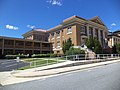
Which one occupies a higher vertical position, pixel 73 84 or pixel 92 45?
pixel 92 45

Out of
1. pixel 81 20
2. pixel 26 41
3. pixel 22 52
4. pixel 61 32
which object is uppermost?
pixel 81 20

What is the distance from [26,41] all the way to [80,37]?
57.8 feet

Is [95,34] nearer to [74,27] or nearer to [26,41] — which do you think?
[74,27]

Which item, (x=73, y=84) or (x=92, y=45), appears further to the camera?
(x=92, y=45)

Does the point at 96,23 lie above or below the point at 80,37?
above

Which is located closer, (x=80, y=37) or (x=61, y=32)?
(x=80, y=37)

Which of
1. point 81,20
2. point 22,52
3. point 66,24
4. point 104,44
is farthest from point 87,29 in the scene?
point 22,52

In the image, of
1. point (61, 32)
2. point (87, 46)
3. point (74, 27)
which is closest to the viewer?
point (87, 46)

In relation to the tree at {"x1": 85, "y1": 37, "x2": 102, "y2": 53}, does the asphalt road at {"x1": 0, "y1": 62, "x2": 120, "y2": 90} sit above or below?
below

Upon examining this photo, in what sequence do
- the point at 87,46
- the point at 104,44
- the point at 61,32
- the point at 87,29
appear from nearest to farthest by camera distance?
the point at 87,46
the point at 87,29
the point at 61,32
the point at 104,44

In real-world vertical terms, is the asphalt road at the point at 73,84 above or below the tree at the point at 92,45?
below

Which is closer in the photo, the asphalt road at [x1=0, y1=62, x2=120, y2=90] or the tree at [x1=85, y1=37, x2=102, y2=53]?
the asphalt road at [x1=0, y1=62, x2=120, y2=90]

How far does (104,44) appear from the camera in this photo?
48.5 metres

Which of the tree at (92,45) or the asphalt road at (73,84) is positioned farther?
the tree at (92,45)
